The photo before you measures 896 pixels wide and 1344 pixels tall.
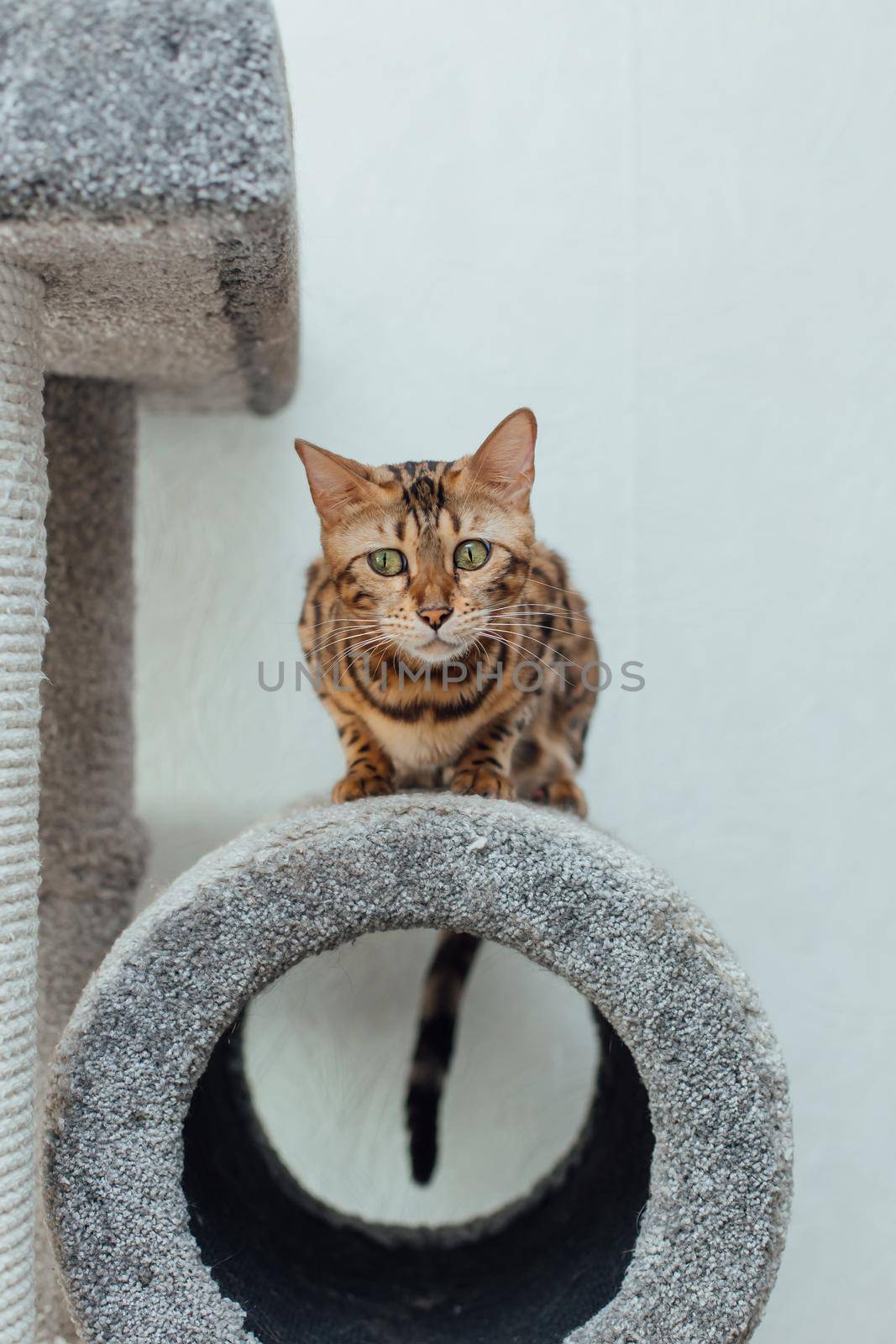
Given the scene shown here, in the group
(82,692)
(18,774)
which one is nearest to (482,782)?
(18,774)

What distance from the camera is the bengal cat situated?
32.3 inches

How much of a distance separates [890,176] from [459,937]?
1005 mm

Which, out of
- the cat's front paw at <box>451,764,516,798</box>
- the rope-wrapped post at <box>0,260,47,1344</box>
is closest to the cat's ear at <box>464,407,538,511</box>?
the cat's front paw at <box>451,764,516,798</box>

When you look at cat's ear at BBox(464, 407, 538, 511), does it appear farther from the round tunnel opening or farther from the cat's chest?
the round tunnel opening

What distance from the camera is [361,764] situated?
0.91 meters

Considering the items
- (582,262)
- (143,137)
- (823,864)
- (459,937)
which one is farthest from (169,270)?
(823,864)

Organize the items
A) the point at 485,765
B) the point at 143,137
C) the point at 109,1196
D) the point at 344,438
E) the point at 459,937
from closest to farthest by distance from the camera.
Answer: the point at 143,137
the point at 109,1196
the point at 485,765
the point at 459,937
the point at 344,438

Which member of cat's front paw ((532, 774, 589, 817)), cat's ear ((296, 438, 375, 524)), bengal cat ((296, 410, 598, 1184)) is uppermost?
cat's ear ((296, 438, 375, 524))

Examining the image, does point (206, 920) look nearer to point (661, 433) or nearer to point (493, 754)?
point (493, 754)

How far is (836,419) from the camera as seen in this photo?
124 centimetres

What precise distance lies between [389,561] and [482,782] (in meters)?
0.20

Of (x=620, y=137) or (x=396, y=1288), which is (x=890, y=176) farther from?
(x=396, y=1288)

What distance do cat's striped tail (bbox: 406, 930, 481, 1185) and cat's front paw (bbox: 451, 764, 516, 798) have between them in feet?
0.84

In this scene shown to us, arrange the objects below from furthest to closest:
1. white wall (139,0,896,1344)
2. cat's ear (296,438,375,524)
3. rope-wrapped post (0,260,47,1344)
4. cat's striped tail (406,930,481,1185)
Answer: white wall (139,0,896,1344), cat's striped tail (406,930,481,1185), cat's ear (296,438,375,524), rope-wrapped post (0,260,47,1344)
